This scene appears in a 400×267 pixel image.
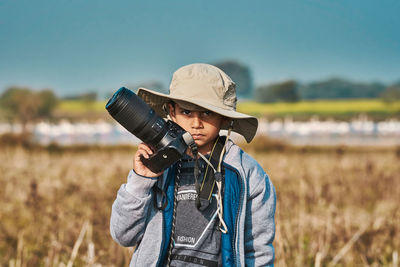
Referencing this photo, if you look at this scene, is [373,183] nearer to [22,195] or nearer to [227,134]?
[22,195]

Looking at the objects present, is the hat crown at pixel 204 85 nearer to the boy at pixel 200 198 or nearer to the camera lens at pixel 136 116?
the boy at pixel 200 198

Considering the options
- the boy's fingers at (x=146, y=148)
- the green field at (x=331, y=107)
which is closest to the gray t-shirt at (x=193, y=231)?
the boy's fingers at (x=146, y=148)

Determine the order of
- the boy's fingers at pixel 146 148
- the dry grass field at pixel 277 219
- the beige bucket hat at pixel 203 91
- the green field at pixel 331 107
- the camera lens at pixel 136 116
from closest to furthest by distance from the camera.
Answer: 1. the camera lens at pixel 136 116
2. the boy's fingers at pixel 146 148
3. the beige bucket hat at pixel 203 91
4. the dry grass field at pixel 277 219
5. the green field at pixel 331 107

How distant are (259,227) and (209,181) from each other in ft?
1.12

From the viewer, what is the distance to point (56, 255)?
347 cm

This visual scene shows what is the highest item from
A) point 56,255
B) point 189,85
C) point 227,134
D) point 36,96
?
point 36,96

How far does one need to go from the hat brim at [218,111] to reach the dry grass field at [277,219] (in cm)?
73

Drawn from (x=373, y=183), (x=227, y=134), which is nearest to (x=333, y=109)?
(x=373, y=183)

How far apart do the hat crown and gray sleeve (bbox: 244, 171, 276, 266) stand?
0.43m

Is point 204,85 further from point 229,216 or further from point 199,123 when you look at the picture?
point 229,216

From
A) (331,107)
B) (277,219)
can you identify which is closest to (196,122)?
(277,219)

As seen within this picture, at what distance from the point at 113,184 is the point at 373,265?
3619 millimetres

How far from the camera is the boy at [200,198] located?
219cm

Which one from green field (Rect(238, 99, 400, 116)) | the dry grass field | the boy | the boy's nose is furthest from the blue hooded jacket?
green field (Rect(238, 99, 400, 116))
